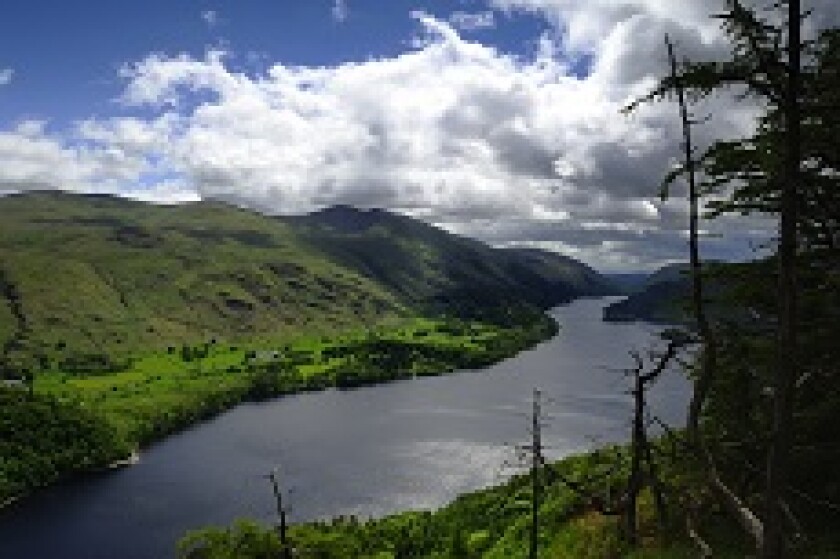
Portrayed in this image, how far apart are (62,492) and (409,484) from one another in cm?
7423

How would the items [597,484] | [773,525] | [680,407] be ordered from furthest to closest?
[680,407] < [597,484] < [773,525]

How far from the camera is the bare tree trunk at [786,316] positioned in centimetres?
1109

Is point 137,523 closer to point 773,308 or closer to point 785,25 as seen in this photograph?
point 773,308

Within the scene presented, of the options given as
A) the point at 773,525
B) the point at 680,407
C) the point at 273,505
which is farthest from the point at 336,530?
the point at 773,525

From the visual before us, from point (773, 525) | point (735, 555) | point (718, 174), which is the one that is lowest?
point (735, 555)

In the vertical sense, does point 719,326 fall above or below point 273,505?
above

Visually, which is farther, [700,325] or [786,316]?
[700,325]

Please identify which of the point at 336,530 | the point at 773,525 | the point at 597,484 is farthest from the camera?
the point at 336,530

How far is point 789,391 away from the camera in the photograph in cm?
1152

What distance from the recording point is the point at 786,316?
11.5 metres

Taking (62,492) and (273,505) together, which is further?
(62,492)

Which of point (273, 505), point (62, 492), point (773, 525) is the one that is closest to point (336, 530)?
point (273, 505)

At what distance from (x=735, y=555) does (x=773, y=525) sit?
2034 centimetres

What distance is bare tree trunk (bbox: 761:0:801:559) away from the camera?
1109 cm
